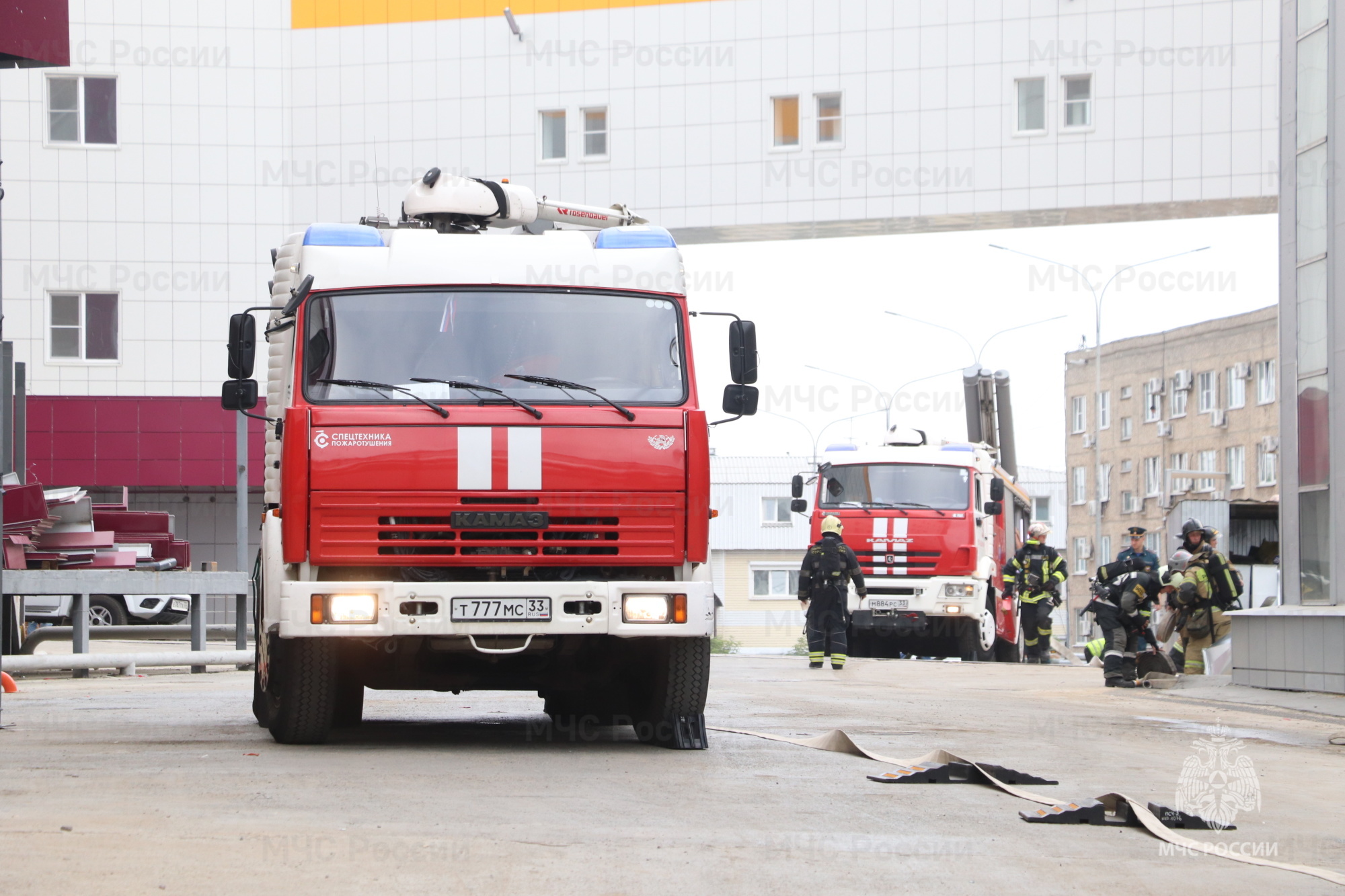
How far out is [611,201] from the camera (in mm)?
27562

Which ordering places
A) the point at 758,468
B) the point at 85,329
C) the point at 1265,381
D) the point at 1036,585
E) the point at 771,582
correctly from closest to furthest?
the point at 1036,585
the point at 85,329
the point at 1265,381
the point at 771,582
the point at 758,468

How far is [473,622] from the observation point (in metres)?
9.32

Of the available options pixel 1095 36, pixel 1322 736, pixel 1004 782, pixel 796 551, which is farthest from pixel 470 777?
pixel 796 551

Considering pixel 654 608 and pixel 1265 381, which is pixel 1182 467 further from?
pixel 654 608

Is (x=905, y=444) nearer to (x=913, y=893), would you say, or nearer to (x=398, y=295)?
(x=398, y=295)

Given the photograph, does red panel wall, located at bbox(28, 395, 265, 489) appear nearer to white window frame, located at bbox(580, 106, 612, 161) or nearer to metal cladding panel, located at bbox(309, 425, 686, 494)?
white window frame, located at bbox(580, 106, 612, 161)

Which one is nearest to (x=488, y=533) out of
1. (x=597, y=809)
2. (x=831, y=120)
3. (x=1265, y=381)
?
(x=597, y=809)

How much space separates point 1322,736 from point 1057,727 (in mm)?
1815

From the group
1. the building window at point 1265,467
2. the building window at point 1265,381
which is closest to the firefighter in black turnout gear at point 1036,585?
the building window at point 1265,467

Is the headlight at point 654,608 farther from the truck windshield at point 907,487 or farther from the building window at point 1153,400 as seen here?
the building window at point 1153,400

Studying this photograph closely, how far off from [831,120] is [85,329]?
496 inches

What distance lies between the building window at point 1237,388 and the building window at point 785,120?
39.1m

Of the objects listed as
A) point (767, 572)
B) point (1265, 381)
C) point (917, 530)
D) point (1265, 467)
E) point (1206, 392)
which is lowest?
point (767, 572)

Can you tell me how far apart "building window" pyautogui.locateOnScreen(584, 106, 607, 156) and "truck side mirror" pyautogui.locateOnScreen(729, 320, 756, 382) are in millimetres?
18286
